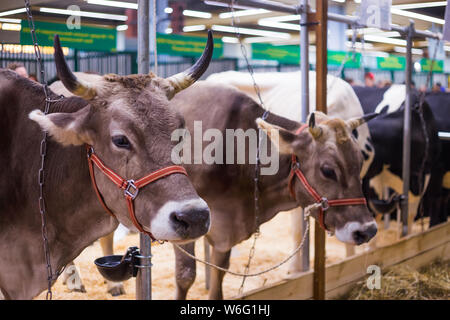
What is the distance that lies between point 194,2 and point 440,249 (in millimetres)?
3194

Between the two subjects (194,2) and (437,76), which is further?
(437,76)

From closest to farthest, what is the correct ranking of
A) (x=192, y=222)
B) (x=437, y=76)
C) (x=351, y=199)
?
(x=192, y=222)
(x=351, y=199)
(x=437, y=76)

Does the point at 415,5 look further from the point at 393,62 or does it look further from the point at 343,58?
the point at 393,62

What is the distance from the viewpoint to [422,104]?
16.6 ft

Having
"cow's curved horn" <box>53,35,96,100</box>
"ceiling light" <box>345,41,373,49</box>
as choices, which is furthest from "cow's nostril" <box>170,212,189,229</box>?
"ceiling light" <box>345,41,373,49</box>

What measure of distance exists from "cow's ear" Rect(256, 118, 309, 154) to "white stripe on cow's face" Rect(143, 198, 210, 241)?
51.8 inches

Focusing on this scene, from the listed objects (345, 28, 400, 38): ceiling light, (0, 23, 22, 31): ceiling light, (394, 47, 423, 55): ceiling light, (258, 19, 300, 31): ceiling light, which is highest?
(258, 19, 300, 31): ceiling light

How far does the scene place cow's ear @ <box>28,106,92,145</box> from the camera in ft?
6.93

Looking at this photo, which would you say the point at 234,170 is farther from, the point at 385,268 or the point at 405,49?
the point at 405,49

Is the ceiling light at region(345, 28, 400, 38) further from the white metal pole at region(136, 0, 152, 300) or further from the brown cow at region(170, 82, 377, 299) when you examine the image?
the white metal pole at region(136, 0, 152, 300)

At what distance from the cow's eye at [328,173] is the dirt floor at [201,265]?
2.83 ft

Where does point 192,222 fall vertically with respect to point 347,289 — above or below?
above
